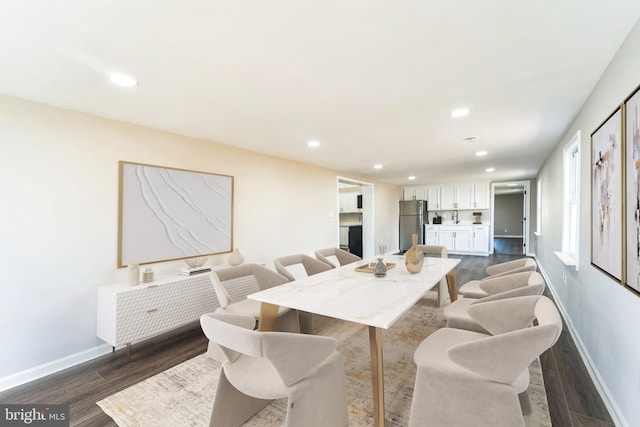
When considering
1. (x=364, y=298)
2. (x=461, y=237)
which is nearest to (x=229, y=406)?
(x=364, y=298)

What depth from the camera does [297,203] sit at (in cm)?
501

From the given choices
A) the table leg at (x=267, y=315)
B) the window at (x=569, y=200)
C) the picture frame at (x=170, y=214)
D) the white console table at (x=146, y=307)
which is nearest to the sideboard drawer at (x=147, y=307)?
the white console table at (x=146, y=307)

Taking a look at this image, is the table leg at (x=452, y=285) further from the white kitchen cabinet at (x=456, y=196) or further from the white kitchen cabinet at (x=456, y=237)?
the white kitchen cabinet at (x=456, y=196)

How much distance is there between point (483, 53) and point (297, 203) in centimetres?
368

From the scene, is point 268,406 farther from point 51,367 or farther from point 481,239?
point 481,239

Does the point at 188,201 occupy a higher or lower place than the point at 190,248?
higher

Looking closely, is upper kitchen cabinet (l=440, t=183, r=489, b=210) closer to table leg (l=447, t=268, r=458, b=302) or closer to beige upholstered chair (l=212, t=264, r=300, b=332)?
table leg (l=447, t=268, r=458, b=302)

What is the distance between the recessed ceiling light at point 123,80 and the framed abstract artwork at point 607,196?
306 centimetres

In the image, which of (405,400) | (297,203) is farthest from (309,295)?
(297,203)

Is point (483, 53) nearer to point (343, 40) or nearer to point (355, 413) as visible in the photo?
point (343, 40)

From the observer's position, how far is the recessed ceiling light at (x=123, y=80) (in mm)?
1908

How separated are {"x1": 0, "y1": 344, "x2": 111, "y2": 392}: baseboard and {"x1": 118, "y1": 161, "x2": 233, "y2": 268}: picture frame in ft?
2.60

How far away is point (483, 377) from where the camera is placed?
1313 mm

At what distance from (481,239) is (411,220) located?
6.47ft
